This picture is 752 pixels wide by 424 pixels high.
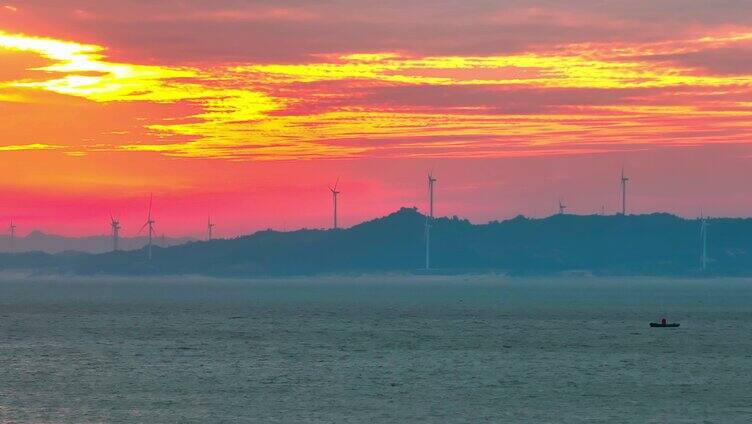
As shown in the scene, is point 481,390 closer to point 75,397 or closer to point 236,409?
point 236,409

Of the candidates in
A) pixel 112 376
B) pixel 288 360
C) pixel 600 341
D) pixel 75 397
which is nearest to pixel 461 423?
pixel 75 397

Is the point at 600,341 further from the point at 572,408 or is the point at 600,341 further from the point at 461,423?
the point at 461,423

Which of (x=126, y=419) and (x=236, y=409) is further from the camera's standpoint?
(x=236, y=409)

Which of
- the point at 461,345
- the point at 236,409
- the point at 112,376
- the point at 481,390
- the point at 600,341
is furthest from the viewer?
the point at 600,341

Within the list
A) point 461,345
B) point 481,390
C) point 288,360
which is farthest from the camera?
point 461,345

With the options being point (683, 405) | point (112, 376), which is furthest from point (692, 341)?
point (112, 376)

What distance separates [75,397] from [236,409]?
1507cm

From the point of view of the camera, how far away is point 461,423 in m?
85.6

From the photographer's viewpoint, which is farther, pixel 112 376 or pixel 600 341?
pixel 600 341

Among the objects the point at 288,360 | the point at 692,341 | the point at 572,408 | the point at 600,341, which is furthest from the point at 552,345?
the point at 572,408

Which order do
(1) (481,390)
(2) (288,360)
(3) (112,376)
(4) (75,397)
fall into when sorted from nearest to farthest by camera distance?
(4) (75,397) < (1) (481,390) < (3) (112,376) < (2) (288,360)

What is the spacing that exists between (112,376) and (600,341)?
78291 mm

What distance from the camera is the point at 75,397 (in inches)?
3875

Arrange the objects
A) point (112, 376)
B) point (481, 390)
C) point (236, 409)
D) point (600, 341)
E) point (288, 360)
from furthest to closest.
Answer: point (600, 341), point (288, 360), point (112, 376), point (481, 390), point (236, 409)
